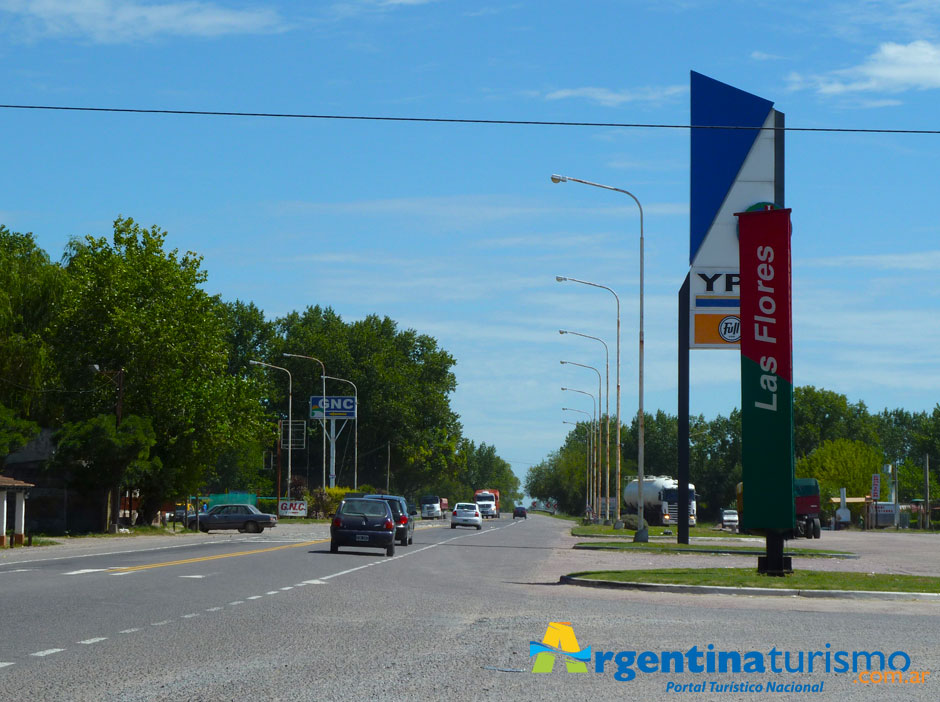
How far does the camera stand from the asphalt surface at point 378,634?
9.71 meters

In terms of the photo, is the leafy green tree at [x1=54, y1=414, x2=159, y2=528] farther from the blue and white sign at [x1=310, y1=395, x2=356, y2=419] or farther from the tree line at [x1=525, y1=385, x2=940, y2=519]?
the tree line at [x1=525, y1=385, x2=940, y2=519]

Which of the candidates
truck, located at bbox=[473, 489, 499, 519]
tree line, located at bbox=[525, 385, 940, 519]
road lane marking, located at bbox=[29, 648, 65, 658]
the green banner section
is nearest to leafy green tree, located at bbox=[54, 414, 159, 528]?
the green banner section

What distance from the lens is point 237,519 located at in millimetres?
63938

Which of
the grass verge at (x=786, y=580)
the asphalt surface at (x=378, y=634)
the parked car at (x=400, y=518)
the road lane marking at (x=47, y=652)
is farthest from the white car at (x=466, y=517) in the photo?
the road lane marking at (x=47, y=652)

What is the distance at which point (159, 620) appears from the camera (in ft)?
48.1

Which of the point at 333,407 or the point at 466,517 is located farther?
the point at 333,407

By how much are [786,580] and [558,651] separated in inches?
440

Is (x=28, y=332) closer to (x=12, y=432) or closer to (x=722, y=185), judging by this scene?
(x=12, y=432)

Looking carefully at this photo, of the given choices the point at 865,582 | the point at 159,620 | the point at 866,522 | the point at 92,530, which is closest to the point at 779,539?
the point at 865,582

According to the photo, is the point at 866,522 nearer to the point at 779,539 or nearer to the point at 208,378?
the point at 208,378

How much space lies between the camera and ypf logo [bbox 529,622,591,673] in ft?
36.5

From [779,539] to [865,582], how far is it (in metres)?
2.05

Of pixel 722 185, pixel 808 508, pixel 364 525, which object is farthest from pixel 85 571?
pixel 808 508

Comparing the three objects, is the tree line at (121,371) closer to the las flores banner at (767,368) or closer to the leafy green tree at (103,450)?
the leafy green tree at (103,450)
